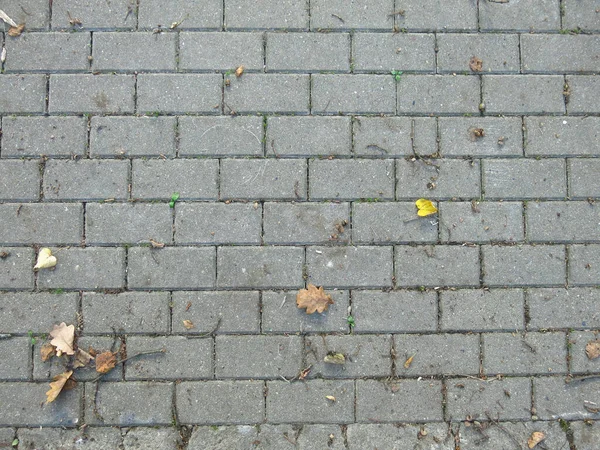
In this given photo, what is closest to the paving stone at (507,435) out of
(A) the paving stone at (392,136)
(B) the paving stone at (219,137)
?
(A) the paving stone at (392,136)

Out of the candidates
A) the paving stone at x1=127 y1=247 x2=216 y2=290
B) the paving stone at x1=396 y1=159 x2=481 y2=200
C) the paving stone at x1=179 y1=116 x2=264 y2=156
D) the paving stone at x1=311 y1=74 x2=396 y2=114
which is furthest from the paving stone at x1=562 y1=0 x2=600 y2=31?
the paving stone at x1=127 y1=247 x2=216 y2=290

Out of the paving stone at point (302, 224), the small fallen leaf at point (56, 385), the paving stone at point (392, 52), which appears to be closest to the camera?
the small fallen leaf at point (56, 385)

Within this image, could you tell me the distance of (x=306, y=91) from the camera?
324 cm

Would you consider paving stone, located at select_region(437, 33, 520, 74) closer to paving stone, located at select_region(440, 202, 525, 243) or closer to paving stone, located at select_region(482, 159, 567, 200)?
paving stone, located at select_region(482, 159, 567, 200)

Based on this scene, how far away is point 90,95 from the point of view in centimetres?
323

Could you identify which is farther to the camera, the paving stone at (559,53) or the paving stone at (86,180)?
the paving stone at (559,53)

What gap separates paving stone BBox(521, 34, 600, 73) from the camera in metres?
3.31

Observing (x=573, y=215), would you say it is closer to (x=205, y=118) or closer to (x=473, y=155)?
(x=473, y=155)

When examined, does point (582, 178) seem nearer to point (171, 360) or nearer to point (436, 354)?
point (436, 354)

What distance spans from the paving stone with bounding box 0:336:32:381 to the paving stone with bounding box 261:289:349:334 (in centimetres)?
139

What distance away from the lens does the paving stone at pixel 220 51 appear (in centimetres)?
324

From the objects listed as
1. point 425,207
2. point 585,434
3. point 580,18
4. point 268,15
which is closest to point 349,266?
point 425,207

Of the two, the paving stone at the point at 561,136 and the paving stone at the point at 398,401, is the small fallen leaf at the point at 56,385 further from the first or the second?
the paving stone at the point at 561,136

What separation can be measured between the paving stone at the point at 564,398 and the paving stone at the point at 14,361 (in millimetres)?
2980
